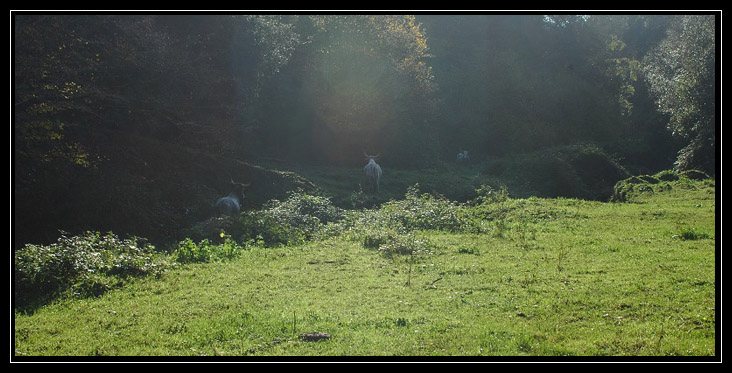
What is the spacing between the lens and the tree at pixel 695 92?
20.7m

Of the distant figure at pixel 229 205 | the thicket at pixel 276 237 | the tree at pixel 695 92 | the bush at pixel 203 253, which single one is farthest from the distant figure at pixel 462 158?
the bush at pixel 203 253

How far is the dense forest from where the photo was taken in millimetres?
12734

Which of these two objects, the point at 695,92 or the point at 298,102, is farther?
the point at 298,102

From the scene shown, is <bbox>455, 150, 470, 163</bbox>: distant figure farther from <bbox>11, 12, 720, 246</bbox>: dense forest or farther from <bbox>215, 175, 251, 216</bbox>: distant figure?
<bbox>215, 175, 251, 216</bbox>: distant figure

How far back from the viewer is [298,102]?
87.0 feet

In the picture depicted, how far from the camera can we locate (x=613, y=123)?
35219mm

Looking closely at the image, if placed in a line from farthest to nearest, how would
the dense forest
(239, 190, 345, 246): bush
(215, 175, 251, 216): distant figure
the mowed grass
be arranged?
(215, 175, 251, 216): distant figure
the dense forest
(239, 190, 345, 246): bush
the mowed grass

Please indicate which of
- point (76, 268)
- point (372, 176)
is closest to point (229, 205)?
point (372, 176)

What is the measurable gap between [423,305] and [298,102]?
66.9 feet

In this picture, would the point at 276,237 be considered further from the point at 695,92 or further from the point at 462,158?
the point at 462,158

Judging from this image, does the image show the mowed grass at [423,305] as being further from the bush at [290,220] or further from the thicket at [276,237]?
the bush at [290,220]

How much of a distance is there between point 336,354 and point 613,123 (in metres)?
33.8

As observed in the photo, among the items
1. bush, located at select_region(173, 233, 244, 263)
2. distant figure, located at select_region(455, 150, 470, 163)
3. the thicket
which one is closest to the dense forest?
distant figure, located at select_region(455, 150, 470, 163)

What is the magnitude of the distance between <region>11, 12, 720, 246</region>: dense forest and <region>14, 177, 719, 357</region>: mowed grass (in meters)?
4.90
